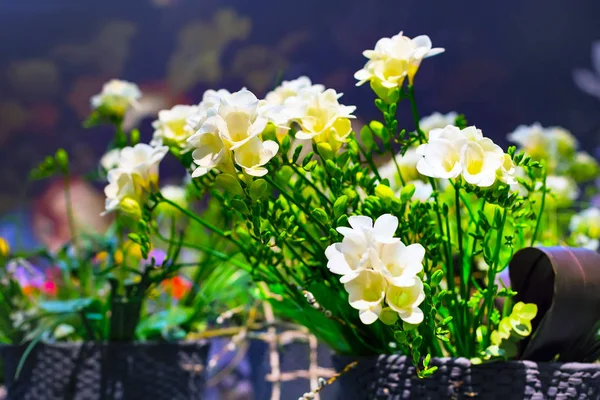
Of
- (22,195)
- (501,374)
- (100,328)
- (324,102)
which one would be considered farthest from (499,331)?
(22,195)

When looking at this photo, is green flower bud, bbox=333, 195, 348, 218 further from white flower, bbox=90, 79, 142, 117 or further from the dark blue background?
the dark blue background

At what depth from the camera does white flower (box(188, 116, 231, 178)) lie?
36 cm

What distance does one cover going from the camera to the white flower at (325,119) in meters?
0.39

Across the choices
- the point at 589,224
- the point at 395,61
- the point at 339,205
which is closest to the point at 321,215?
the point at 339,205

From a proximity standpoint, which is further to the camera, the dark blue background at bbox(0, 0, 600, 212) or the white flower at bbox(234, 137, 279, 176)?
the dark blue background at bbox(0, 0, 600, 212)

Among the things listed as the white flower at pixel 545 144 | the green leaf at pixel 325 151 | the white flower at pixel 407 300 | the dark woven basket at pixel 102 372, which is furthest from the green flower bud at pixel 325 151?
the white flower at pixel 545 144

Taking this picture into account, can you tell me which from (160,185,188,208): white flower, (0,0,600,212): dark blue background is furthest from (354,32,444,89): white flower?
(0,0,600,212): dark blue background

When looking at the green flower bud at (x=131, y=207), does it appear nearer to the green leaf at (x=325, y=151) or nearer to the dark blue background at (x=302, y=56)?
the green leaf at (x=325, y=151)

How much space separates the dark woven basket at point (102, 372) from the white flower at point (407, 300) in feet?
1.14

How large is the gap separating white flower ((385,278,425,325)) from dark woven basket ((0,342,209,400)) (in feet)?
1.14

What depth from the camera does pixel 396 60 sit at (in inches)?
15.9

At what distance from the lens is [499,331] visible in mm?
371

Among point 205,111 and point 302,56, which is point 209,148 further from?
point 302,56

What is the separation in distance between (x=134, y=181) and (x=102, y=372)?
0.81 ft
